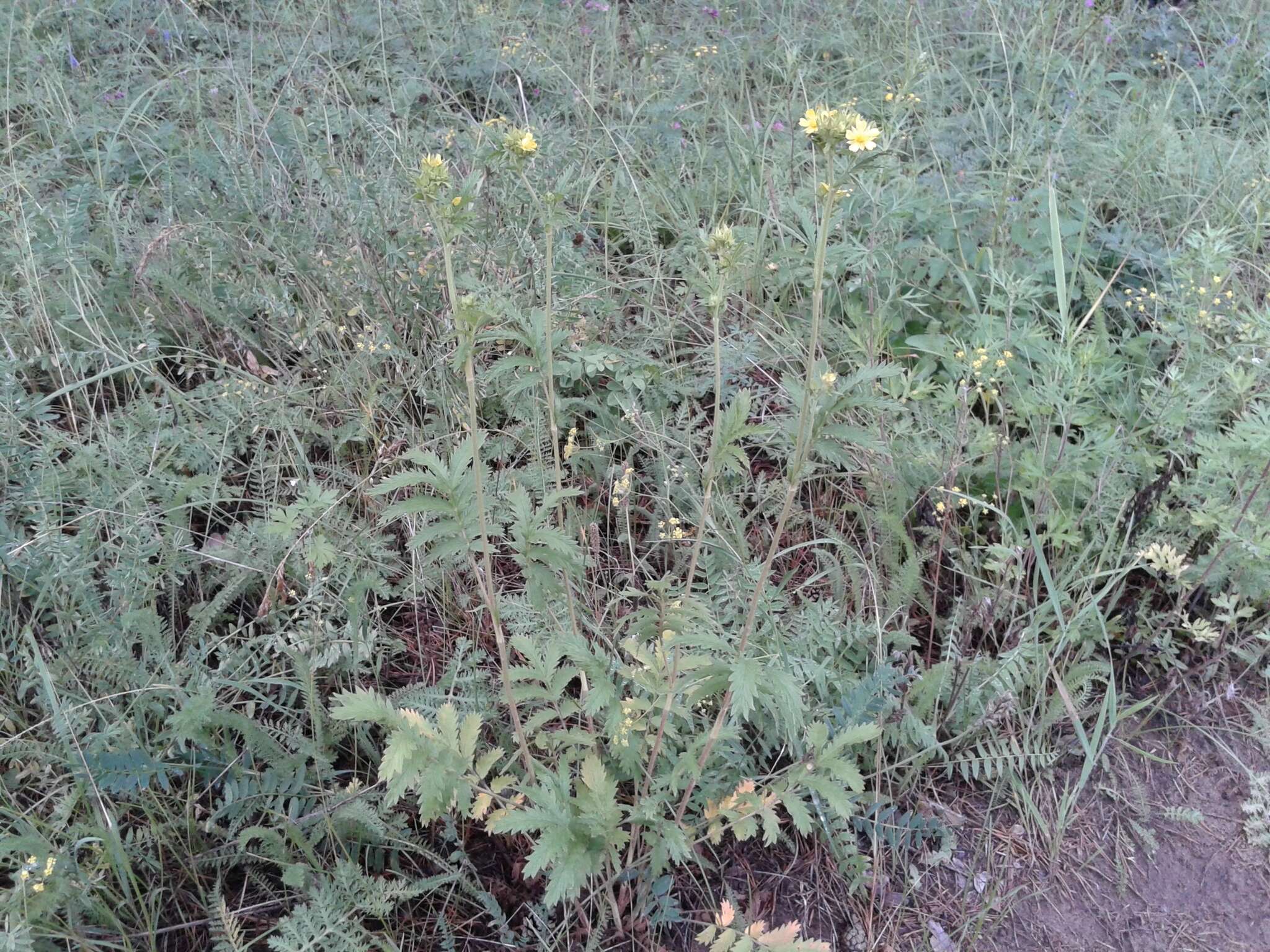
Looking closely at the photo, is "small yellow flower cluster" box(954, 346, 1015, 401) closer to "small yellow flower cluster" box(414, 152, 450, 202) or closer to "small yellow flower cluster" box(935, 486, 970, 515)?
"small yellow flower cluster" box(935, 486, 970, 515)

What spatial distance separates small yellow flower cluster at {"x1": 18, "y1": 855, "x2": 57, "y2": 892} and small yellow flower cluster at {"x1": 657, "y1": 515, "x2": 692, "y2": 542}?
115 centimetres

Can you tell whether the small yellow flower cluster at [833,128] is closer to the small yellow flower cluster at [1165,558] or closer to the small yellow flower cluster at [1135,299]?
the small yellow flower cluster at [1165,558]

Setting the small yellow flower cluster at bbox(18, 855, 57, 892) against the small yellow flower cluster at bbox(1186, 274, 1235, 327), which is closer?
the small yellow flower cluster at bbox(18, 855, 57, 892)

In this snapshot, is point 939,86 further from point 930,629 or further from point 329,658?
point 329,658

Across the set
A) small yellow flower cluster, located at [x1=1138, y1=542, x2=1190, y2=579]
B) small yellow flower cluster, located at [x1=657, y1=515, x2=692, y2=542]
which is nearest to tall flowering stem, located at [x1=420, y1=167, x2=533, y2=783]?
small yellow flower cluster, located at [x1=657, y1=515, x2=692, y2=542]

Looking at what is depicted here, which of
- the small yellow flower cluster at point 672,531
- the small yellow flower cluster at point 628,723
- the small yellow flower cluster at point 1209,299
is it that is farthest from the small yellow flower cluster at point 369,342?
the small yellow flower cluster at point 1209,299

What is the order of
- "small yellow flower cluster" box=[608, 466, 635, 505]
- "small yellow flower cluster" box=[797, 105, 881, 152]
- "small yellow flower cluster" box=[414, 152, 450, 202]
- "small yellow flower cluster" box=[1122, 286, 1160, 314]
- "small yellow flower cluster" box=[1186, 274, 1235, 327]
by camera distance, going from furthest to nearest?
"small yellow flower cluster" box=[1122, 286, 1160, 314], "small yellow flower cluster" box=[1186, 274, 1235, 327], "small yellow flower cluster" box=[608, 466, 635, 505], "small yellow flower cluster" box=[414, 152, 450, 202], "small yellow flower cluster" box=[797, 105, 881, 152]

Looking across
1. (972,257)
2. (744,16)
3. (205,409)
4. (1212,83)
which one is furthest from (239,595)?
(1212,83)

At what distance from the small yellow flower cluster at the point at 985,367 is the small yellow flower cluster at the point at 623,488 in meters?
0.75

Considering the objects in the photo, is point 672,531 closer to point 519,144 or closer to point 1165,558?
point 519,144

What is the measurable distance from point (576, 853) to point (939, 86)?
3171 millimetres

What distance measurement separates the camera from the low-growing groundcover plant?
59.1 inches

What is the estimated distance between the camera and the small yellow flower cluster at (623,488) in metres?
1.98

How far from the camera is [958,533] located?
2.13 m
